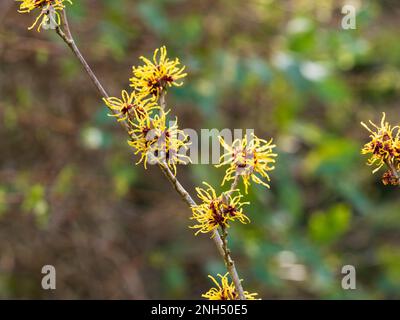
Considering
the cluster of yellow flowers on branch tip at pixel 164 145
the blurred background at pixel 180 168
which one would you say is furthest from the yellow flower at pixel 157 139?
the blurred background at pixel 180 168

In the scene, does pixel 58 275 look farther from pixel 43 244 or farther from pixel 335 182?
pixel 335 182

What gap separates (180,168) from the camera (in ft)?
11.7

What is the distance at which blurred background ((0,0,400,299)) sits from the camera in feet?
8.70

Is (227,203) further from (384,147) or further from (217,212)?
(384,147)

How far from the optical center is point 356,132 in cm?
377

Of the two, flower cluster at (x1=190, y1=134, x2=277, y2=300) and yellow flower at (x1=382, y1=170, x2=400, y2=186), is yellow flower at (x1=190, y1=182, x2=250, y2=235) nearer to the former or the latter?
flower cluster at (x1=190, y1=134, x2=277, y2=300)

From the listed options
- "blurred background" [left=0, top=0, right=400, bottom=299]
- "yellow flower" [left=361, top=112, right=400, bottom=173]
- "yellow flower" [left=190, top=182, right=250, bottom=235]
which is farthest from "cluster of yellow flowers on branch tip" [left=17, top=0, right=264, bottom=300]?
"blurred background" [left=0, top=0, right=400, bottom=299]

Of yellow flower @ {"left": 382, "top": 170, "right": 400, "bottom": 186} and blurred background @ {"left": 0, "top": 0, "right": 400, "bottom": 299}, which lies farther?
blurred background @ {"left": 0, "top": 0, "right": 400, "bottom": 299}

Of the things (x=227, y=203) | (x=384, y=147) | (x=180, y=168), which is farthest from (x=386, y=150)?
(x=180, y=168)

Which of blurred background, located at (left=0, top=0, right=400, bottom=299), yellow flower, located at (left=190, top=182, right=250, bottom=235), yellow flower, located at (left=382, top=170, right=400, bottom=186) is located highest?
blurred background, located at (left=0, top=0, right=400, bottom=299)
